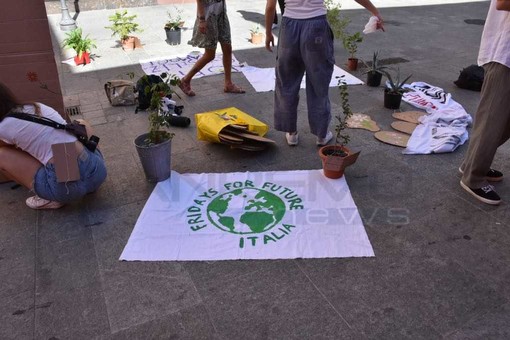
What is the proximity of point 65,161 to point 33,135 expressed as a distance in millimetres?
264

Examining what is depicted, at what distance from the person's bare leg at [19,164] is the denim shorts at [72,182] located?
0.05m

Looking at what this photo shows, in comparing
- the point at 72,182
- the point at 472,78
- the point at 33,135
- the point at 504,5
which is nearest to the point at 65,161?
the point at 72,182

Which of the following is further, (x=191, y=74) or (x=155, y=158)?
(x=191, y=74)

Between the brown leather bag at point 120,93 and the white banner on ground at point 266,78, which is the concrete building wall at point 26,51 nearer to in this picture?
the brown leather bag at point 120,93

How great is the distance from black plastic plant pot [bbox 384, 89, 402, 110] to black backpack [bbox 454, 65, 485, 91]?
1.11 meters

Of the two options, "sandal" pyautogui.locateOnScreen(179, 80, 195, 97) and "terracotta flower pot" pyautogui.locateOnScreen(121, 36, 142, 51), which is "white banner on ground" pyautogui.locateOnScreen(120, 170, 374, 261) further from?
"terracotta flower pot" pyautogui.locateOnScreen(121, 36, 142, 51)

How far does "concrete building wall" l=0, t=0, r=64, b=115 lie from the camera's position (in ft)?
10.3

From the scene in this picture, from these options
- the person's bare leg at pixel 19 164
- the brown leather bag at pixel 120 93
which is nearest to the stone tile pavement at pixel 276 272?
the person's bare leg at pixel 19 164

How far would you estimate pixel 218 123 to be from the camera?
3.71 meters

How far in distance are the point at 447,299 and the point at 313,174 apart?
142cm

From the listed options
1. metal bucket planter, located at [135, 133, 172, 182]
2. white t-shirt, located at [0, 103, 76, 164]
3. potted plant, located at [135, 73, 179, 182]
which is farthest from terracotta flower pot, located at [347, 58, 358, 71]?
white t-shirt, located at [0, 103, 76, 164]

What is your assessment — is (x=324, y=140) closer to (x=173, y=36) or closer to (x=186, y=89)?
(x=186, y=89)

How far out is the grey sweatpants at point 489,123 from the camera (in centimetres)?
270

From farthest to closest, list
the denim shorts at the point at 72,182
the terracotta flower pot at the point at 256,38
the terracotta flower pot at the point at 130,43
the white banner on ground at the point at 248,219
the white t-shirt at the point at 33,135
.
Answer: the terracotta flower pot at the point at 256,38 < the terracotta flower pot at the point at 130,43 < the denim shorts at the point at 72,182 < the white t-shirt at the point at 33,135 < the white banner on ground at the point at 248,219
